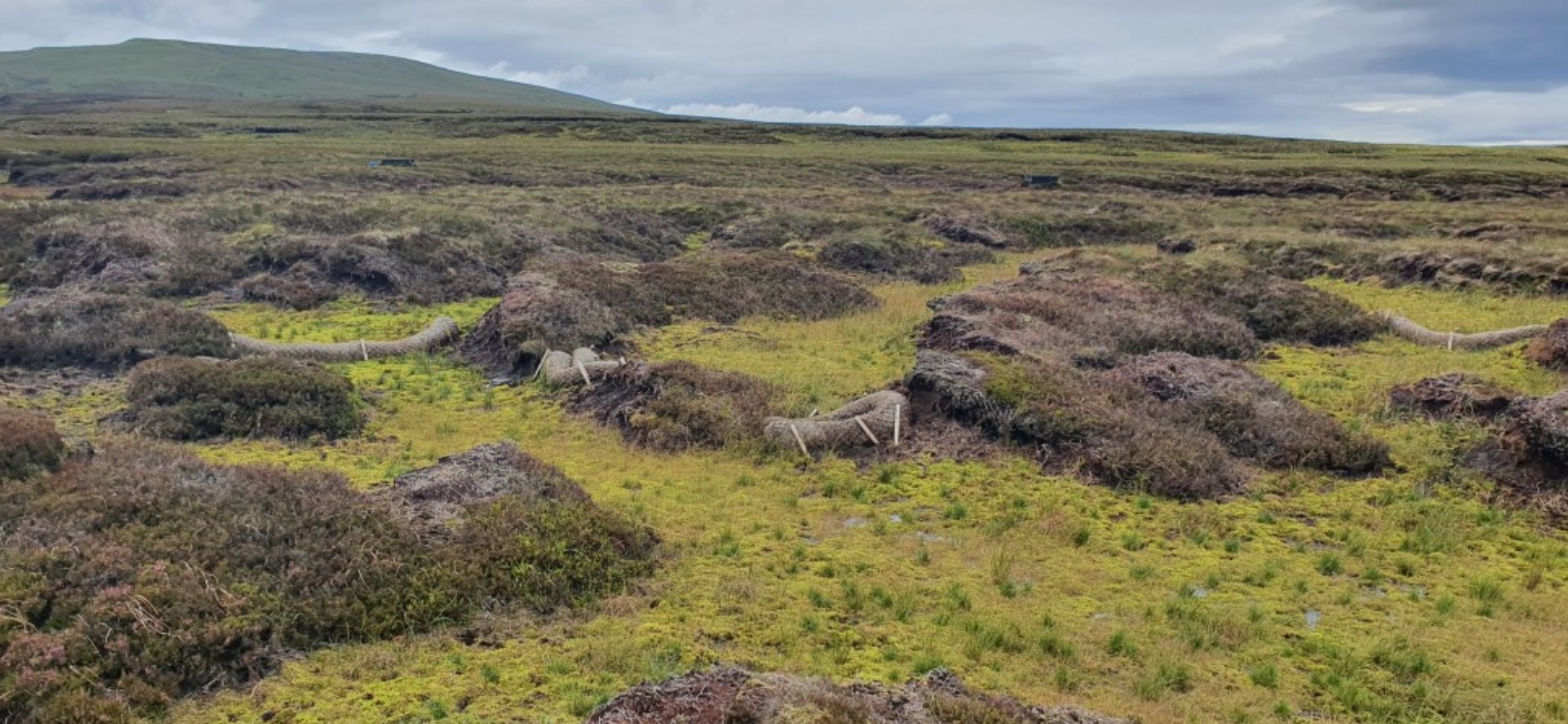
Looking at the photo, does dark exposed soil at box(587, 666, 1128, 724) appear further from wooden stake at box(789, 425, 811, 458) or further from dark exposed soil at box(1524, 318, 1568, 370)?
dark exposed soil at box(1524, 318, 1568, 370)

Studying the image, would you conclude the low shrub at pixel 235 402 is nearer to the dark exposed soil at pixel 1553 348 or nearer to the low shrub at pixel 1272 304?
the low shrub at pixel 1272 304

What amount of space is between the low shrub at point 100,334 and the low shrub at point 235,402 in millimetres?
3033

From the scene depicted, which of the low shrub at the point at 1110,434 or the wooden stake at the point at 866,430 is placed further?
the wooden stake at the point at 866,430

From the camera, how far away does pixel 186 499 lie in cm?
1080

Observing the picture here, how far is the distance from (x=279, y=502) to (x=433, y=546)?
2108 millimetres

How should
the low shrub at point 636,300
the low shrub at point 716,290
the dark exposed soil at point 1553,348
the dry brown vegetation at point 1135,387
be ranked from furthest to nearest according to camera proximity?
the low shrub at point 716,290 < the low shrub at point 636,300 < the dark exposed soil at point 1553,348 < the dry brown vegetation at point 1135,387

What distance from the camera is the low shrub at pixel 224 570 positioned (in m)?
8.16

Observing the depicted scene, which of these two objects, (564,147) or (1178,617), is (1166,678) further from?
(564,147)

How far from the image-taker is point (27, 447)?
11734mm

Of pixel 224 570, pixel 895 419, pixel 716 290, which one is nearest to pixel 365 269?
pixel 716 290

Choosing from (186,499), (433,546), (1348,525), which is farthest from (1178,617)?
(186,499)

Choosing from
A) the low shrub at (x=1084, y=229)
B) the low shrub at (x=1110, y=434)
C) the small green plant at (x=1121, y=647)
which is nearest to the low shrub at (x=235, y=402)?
the low shrub at (x=1110, y=434)

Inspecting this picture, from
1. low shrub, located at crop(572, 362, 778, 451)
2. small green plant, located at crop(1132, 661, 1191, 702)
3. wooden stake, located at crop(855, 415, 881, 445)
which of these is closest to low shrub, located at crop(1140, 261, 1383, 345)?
wooden stake, located at crop(855, 415, 881, 445)

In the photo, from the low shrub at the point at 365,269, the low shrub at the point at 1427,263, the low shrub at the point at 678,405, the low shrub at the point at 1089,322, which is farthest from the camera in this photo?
the low shrub at the point at 1427,263
